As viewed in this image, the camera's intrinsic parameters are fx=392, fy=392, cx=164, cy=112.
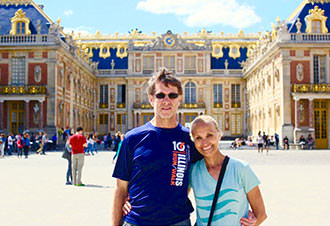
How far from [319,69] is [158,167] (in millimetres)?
29031

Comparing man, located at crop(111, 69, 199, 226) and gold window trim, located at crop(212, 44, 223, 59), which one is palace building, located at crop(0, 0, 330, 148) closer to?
gold window trim, located at crop(212, 44, 223, 59)

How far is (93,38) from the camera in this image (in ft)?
162

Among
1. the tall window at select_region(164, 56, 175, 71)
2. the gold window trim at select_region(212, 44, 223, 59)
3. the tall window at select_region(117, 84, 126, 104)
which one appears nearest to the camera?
the tall window at select_region(164, 56, 175, 71)

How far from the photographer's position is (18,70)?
29.5 metres

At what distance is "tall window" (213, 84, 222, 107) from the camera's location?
45062mm

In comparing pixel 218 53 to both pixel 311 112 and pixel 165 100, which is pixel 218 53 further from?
pixel 165 100

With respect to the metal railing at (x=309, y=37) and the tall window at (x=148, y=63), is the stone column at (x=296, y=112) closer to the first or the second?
the metal railing at (x=309, y=37)

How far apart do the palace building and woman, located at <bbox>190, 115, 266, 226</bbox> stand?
2662 cm

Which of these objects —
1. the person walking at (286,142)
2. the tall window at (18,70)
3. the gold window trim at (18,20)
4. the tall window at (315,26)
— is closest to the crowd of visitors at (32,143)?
the tall window at (18,70)

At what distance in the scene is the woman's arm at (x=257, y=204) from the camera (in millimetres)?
2705

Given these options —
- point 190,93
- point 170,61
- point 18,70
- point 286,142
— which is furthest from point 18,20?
point 286,142

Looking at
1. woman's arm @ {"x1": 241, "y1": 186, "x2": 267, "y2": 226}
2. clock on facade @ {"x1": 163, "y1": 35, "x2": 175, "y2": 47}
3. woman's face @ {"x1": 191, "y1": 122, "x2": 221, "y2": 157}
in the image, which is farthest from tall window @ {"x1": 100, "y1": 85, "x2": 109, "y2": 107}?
woman's arm @ {"x1": 241, "y1": 186, "x2": 267, "y2": 226}

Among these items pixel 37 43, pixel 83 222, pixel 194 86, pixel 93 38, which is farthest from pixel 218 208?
pixel 93 38

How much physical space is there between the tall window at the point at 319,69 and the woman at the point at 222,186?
28.4 metres
